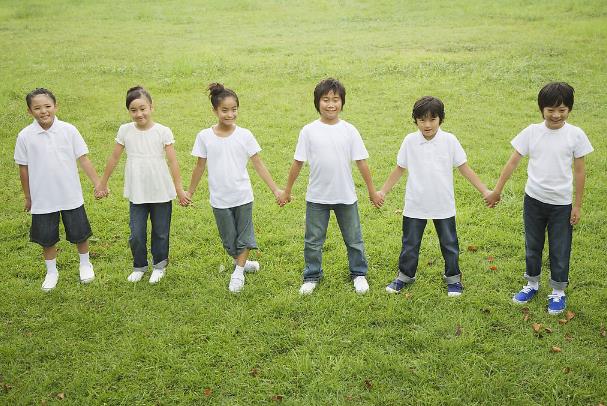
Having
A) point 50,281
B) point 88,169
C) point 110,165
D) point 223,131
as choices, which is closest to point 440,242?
point 223,131

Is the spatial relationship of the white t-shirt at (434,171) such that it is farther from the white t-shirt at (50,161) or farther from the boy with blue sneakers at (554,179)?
the white t-shirt at (50,161)

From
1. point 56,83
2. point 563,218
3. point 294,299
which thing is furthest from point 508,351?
point 56,83

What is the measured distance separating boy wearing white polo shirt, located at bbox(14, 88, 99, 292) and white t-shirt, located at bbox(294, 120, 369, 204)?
2.16m

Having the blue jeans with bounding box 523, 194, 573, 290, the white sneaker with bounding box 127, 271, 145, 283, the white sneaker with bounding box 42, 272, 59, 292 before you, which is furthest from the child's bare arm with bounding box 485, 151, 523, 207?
the white sneaker with bounding box 42, 272, 59, 292

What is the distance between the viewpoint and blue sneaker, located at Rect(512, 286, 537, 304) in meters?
5.11

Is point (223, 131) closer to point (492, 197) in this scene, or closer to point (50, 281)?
point (50, 281)

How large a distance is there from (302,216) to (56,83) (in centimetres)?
1027

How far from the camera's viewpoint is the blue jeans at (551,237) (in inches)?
191

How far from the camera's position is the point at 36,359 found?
454 centimetres

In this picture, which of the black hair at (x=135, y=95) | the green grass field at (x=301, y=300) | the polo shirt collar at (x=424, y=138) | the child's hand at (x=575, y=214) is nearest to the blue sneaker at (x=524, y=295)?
the green grass field at (x=301, y=300)

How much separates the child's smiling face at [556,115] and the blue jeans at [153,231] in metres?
3.61

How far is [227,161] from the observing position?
17.1 feet

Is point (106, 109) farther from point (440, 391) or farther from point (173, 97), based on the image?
point (440, 391)

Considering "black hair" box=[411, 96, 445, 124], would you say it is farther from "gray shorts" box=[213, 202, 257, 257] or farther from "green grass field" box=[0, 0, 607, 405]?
"gray shorts" box=[213, 202, 257, 257]
